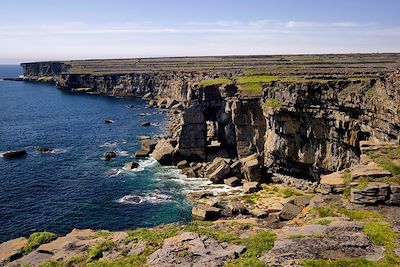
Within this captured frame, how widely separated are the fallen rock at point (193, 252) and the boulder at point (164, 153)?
5885cm

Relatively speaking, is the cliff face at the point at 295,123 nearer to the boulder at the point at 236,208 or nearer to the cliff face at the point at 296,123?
the cliff face at the point at 296,123

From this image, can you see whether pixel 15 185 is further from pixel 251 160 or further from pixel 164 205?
pixel 251 160

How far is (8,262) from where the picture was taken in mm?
32312

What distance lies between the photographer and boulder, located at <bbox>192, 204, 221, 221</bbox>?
5872cm

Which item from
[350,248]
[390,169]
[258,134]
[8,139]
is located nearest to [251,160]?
[258,134]

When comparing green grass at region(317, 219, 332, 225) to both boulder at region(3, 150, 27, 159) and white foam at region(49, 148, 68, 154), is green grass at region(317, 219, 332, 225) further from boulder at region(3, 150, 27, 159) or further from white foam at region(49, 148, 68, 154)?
boulder at region(3, 150, 27, 159)

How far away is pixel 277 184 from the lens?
7244cm

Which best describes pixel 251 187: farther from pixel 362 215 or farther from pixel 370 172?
pixel 362 215

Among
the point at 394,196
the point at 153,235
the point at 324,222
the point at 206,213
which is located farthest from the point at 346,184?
the point at 206,213

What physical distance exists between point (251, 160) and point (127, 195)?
24416mm

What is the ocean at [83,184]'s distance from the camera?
5969 centimetres

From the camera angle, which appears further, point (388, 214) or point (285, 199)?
point (285, 199)

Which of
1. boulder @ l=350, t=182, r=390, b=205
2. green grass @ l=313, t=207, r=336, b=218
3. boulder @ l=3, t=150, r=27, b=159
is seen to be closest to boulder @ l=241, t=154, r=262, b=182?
green grass @ l=313, t=207, r=336, b=218

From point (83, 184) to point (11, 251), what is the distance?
138 feet
